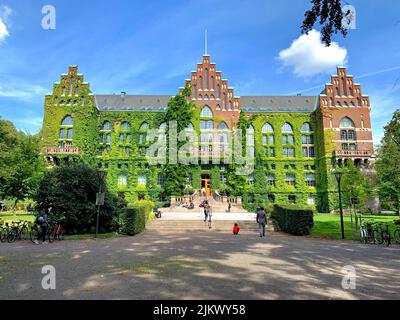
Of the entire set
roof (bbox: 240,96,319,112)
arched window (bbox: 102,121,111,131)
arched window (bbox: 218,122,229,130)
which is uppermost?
roof (bbox: 240,96,319,112)

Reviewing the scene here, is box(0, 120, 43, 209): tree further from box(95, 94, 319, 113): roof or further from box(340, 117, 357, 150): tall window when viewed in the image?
box(340, 117, 357, 150): tall window

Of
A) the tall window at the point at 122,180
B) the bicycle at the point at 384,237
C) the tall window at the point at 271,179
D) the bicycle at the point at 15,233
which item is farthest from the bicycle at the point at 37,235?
the tall window at the point at 271,179

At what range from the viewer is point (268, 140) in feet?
150

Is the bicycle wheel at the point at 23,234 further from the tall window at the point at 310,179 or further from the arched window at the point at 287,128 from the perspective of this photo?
the arched window at the point at 287,128

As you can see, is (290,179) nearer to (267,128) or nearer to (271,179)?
(271,179)

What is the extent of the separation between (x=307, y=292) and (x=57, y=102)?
46485mm

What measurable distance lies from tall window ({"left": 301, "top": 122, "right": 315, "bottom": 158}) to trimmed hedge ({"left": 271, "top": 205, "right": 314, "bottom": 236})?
29.9m

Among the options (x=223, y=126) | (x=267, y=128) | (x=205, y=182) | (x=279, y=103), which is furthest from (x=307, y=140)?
(x=205, y=182)

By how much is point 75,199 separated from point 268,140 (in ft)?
116

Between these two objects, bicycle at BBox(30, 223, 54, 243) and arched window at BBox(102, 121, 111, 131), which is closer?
bicycle at BBox(30, 223, 54, 243)

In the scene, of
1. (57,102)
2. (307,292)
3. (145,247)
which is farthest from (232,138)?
(307,292)

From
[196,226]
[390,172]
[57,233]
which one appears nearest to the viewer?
[57,233]

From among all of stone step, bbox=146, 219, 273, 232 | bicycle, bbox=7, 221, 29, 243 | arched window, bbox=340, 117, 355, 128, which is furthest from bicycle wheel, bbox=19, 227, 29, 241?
arched window, bbox=340, 117, 355, 128

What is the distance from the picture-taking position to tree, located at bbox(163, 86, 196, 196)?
128 feet
